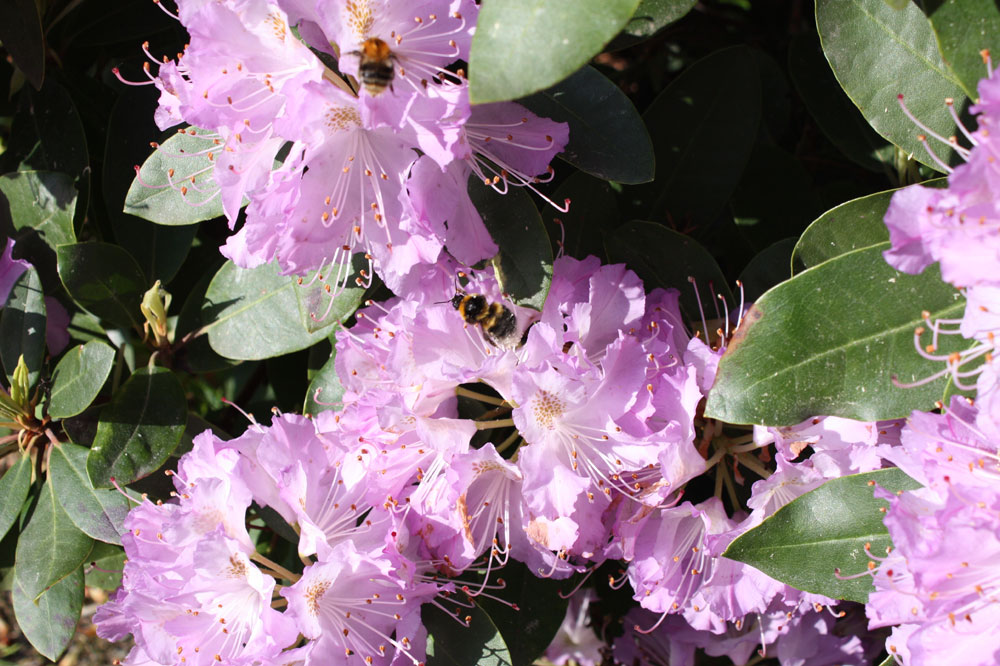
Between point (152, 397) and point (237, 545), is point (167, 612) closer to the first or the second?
point (237, 545)

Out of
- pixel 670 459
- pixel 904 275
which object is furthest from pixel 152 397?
pixel 904 275

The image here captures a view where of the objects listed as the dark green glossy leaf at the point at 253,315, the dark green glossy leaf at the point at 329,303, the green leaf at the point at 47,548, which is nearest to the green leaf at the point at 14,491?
the green leaf at the point at 47,548

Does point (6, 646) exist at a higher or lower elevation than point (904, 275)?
lower

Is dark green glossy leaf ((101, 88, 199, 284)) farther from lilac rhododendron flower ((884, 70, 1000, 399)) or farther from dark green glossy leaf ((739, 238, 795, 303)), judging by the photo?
lilac rhododendron flower ((884, 70, 1000, 399))

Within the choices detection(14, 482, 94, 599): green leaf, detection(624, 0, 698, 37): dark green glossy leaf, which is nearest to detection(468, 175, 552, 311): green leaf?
detection(624, 0, 698, 37): dark green glossy leaf

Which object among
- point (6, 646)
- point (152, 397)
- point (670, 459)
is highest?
point (670, 459)

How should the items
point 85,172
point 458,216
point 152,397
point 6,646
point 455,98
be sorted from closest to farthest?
point 455,98 < point 458,216 < point 152,397 < point 85,172 < point 6,646

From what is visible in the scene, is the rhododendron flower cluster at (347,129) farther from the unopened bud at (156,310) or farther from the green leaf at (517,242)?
the unopened bud at (156,310)
